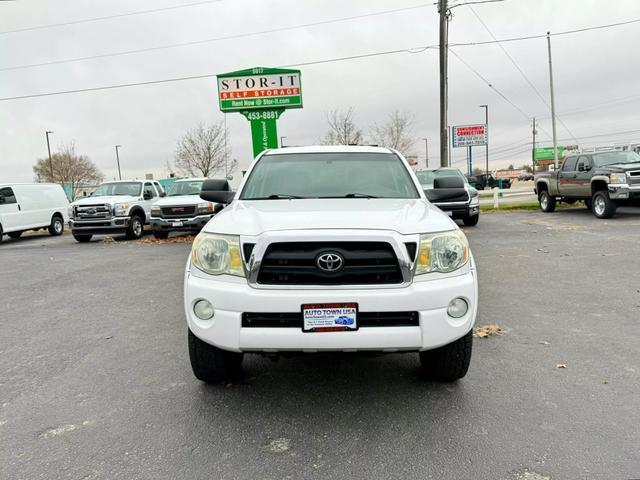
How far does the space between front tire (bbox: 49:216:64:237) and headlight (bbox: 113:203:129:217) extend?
550 centimetres

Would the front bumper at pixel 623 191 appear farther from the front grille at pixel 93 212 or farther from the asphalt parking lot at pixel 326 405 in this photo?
the front grille at pixel 93 212

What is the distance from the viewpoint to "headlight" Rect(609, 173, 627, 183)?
12566 millimetres

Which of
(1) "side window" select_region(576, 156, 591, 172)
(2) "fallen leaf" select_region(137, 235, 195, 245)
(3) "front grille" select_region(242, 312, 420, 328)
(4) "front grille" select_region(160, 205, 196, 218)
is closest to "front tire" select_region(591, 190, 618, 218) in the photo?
(1) "side window" select_region(576, 156, 591, 172)

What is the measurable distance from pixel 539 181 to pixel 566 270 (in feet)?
36.0

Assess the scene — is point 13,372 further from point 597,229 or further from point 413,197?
point 597,229

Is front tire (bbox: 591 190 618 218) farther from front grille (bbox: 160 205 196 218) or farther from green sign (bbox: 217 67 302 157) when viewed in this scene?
front grille (bbox: 160 205 196 218)

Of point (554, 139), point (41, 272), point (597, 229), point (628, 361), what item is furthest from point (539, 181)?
point (41, 272)

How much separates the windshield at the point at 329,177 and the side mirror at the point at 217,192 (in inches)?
13.0

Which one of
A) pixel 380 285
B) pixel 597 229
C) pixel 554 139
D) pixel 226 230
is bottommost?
pixel 597 229

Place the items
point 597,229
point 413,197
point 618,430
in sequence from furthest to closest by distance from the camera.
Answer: point 597,229
point 413,197
point 618,430

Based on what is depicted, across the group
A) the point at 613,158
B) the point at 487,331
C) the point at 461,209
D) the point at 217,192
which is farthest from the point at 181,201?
the point at 613,158

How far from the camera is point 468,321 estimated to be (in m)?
2.94

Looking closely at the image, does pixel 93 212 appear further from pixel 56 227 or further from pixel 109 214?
pixel 56 227

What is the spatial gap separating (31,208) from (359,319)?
17.5 m
